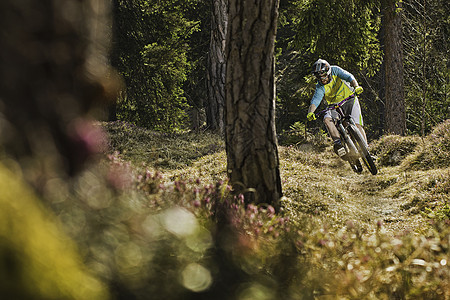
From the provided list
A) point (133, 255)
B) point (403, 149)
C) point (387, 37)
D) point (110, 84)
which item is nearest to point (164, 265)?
point (133, 255)

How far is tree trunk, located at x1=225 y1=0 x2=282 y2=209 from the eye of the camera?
14.1 feet

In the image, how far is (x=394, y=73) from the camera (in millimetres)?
13672

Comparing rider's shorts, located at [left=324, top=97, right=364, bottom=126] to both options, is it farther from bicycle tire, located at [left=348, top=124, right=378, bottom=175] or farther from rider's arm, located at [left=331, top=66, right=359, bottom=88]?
rider's arm, located at [left=331, top=66, right=359, bottom=88]

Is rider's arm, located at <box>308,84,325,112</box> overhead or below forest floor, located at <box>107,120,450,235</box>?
overhead

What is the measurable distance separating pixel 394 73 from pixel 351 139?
20.2 feet

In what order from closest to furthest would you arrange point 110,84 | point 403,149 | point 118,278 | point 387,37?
→ point 118,278
point 110,84
point 403,149
point 387,37

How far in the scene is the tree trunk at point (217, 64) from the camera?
11922 mm

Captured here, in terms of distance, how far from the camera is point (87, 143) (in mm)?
1791

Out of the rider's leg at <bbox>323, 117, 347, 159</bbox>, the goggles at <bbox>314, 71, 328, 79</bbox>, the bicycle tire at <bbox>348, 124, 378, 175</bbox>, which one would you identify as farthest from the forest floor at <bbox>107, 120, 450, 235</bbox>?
the goggles at <bbox>314, 71, 328, 79</bbox>

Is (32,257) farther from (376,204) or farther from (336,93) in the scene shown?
(336,93)

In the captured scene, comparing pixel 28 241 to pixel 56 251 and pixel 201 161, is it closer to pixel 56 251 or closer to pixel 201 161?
pixel 56 251

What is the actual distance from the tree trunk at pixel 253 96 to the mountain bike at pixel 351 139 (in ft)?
14.5

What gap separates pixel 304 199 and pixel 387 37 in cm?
1005

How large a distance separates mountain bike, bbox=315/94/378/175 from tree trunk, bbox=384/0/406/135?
5.49m
